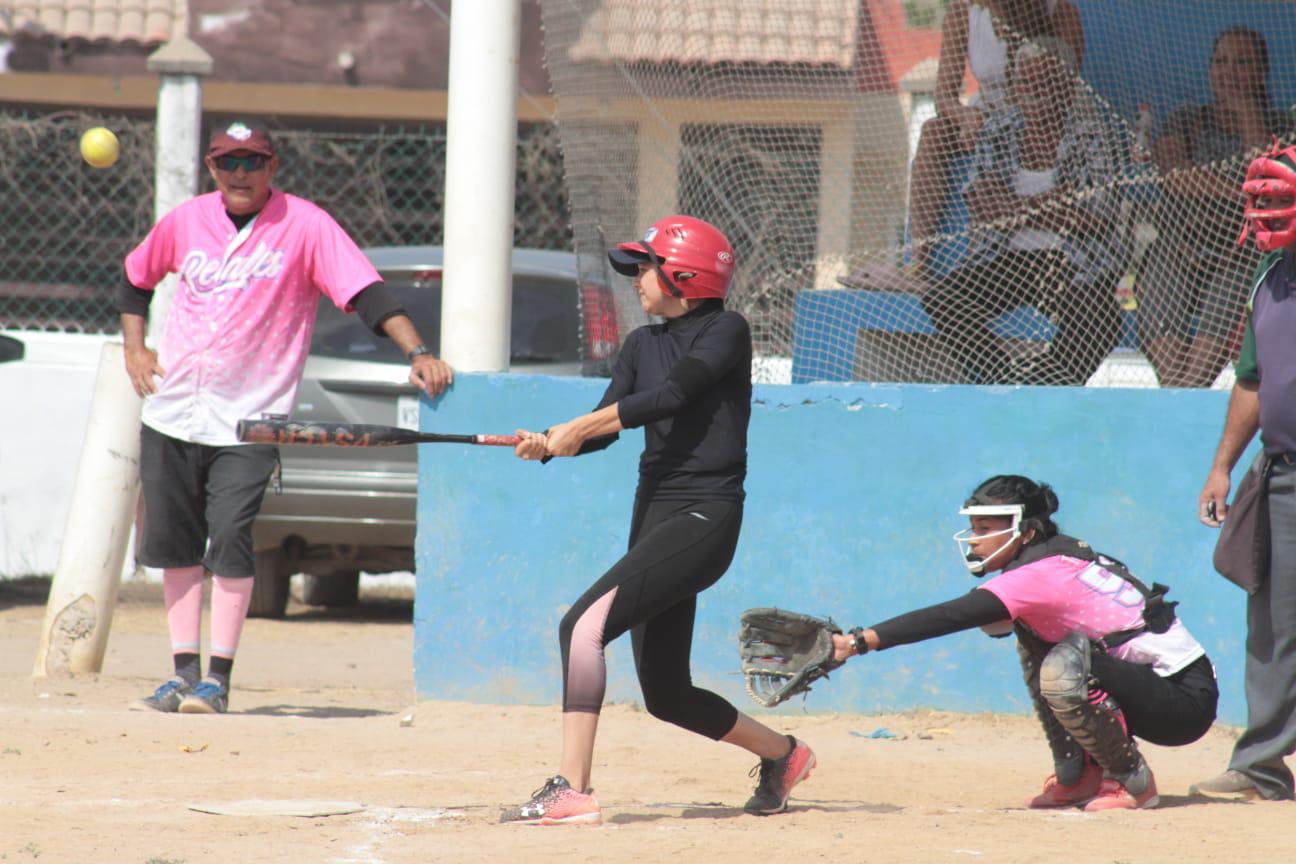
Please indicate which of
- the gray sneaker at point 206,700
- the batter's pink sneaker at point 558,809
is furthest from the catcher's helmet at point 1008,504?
the gray sneaker at point 206,700

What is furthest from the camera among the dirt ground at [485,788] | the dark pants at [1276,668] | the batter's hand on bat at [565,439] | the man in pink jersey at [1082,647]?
the dark pants at [1276,668]

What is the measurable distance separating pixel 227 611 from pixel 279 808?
1.69 m

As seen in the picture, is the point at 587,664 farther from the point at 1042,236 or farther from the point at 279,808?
the point at 1042,236

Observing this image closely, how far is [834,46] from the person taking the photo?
7.05 meters

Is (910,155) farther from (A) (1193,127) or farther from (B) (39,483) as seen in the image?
(B) (39,483)

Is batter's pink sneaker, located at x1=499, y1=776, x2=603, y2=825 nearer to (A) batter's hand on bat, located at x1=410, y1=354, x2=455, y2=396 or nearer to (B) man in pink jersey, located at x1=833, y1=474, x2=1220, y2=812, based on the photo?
(B) man in pink jersey, located at x1=833, y1=474, x2=1220, y2=812

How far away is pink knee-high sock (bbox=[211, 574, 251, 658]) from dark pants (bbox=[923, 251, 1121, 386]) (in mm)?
2811

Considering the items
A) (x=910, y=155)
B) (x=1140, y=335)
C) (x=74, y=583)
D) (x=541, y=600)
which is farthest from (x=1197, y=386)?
(x=74, y=583)

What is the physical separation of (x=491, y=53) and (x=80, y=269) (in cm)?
559

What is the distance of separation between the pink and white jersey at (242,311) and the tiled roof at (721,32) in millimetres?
1474

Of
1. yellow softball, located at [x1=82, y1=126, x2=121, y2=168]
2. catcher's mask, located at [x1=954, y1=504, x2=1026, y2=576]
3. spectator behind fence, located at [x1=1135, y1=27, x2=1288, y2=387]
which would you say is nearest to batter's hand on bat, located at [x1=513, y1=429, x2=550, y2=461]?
catcher's mask, located at [x1=954, y1=504, x2=1026, y2=576]

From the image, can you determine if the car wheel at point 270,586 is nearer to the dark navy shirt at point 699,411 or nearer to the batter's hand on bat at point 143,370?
the batter's hand on bat at point 143,370

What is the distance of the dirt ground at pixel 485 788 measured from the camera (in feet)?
13.4

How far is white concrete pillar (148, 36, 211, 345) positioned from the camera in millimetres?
9008
